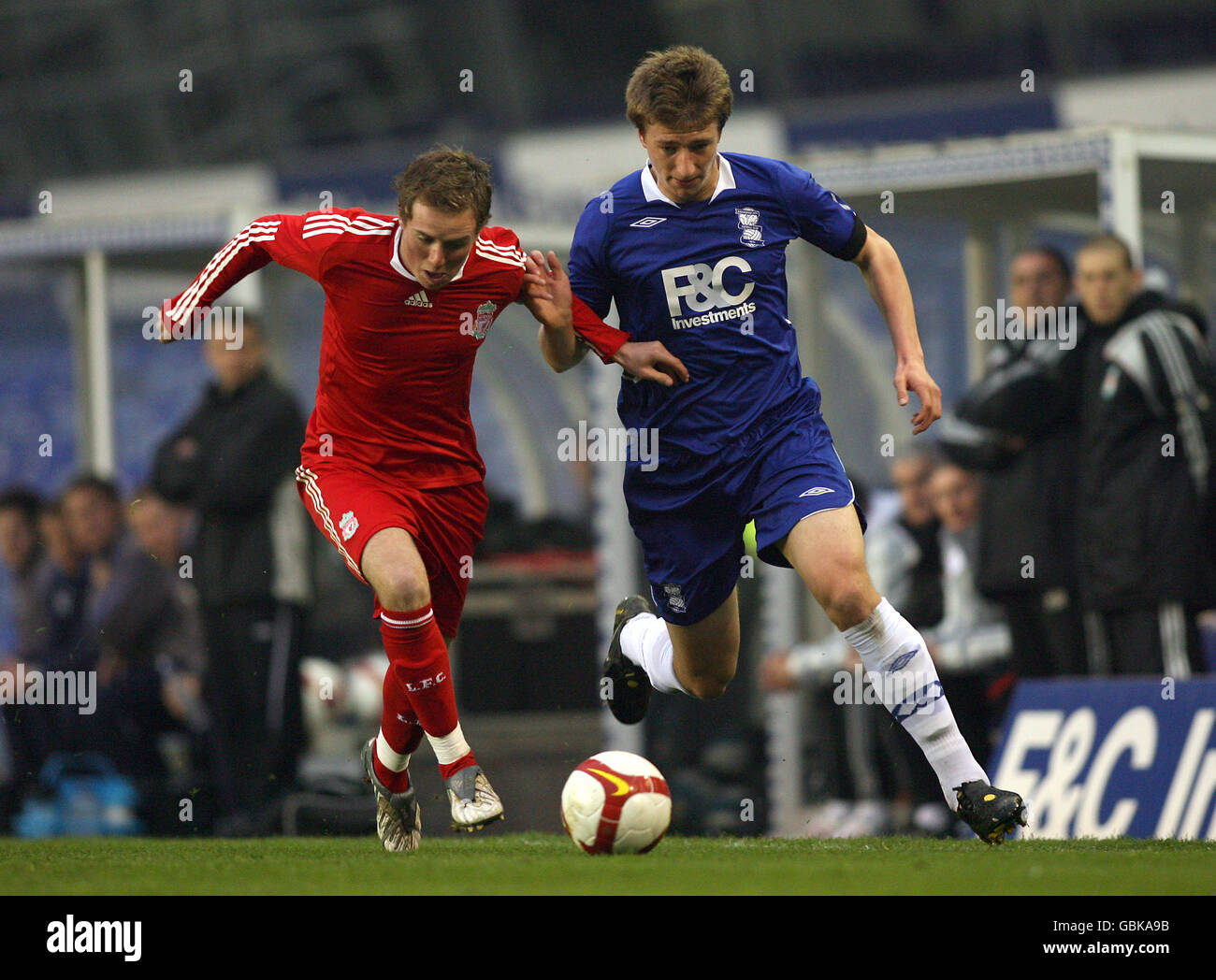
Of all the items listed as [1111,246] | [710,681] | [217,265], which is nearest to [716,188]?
[217,265]

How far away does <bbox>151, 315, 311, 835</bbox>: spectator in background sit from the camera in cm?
1006

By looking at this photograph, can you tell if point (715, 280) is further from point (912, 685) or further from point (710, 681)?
point (710, 681)

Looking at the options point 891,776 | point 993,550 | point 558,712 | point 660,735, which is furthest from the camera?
point 558,712

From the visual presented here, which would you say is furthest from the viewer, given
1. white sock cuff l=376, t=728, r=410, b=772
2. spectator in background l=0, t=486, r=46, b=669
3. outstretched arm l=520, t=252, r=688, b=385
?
spectator in background l=0, t=486, r=46, b=669

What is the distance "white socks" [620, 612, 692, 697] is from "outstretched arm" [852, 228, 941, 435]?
1.42m

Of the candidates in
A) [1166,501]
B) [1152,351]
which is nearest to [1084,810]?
[1166,501]

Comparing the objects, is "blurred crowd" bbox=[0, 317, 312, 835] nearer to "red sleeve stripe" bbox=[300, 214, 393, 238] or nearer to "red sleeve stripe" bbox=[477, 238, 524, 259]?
"red sleeve stripe" bbox=[300, 214, 393, 238]

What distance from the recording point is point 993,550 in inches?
361

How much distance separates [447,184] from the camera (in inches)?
239

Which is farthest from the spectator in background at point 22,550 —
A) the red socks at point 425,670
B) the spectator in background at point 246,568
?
the red socks at point 425,670

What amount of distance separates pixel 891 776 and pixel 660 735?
1323 millimetres

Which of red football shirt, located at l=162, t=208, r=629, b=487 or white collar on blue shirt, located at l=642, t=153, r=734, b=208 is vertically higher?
white collar on blue shirt, located at l=642, t=153, r=734, b=208

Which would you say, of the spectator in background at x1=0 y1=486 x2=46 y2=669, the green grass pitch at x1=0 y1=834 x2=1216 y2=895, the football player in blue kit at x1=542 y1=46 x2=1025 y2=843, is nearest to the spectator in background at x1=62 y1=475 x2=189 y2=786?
the spectator in background at x1=0 y1=486 x2=46 y2=669
